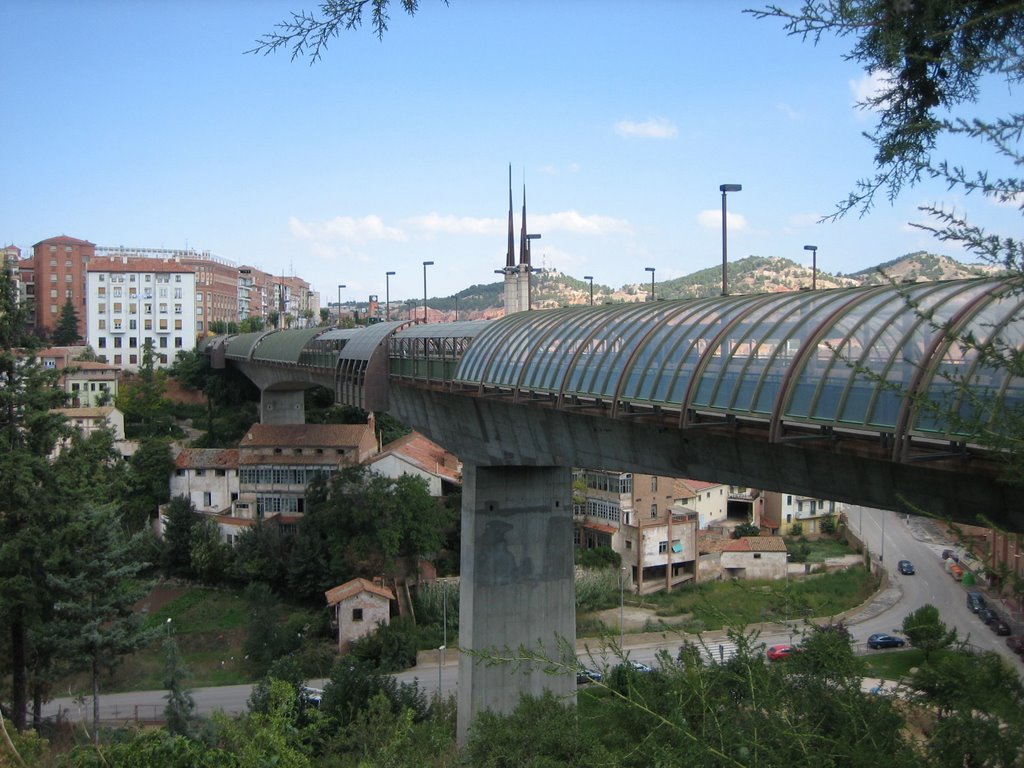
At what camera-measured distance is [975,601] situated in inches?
1592

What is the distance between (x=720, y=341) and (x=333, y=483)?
34606 millimetres

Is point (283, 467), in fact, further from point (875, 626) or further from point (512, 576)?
point (875, 626)

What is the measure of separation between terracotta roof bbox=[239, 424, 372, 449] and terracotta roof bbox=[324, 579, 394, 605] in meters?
12.3

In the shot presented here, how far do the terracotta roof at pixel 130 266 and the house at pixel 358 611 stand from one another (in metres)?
65.1

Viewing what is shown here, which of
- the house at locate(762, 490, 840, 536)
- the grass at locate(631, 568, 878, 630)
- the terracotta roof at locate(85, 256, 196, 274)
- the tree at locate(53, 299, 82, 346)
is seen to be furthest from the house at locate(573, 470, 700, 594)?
the tree at locate(53, 299, 82, 346)

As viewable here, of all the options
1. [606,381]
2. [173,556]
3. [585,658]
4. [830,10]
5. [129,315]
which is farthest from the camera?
[129,315]

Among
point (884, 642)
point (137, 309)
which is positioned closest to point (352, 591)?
point (884, 642)

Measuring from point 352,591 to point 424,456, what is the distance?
16.7m

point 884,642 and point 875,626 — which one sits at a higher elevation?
point 884,642

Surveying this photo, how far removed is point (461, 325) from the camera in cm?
2667

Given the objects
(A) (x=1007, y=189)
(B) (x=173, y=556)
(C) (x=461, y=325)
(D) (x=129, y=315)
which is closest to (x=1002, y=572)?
(A) (x=1007, y=189)

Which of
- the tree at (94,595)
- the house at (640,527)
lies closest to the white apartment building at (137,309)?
the house at (640,527)

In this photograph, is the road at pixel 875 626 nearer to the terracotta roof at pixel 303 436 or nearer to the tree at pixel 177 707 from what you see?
the tree at pixel 177 707

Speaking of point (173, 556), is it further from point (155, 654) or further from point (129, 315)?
point (129, 315)
